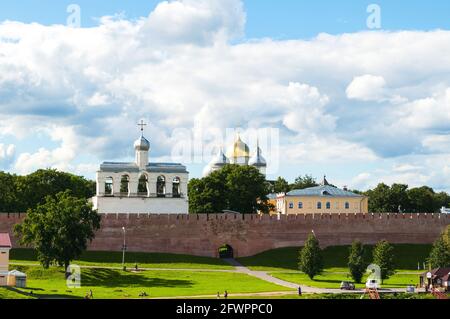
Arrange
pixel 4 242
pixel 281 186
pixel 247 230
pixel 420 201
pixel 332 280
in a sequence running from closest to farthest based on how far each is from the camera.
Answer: pixel 4 242, pixel 332 280, pixel 247 230, pixel 420 201, pixel 281 186

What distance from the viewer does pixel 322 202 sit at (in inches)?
3479

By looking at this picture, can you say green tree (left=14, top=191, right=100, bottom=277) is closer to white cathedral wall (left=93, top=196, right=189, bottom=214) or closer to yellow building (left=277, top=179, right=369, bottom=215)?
white cathedral wall (left=93, top=196, right=189, bottom=214)

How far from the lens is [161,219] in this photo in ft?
236

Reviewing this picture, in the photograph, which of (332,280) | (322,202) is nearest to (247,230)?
(332,280)

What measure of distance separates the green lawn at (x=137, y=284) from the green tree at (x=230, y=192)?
18.4 metres

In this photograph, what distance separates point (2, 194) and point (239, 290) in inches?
1379

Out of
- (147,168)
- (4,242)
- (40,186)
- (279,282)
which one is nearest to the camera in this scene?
(4,242)

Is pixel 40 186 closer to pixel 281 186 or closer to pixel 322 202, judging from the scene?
pixel 322 202

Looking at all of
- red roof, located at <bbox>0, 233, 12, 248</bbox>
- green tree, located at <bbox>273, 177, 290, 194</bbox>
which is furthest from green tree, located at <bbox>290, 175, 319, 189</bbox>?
red roof, located at <bbox>0, 233, 12, 248</bbox>

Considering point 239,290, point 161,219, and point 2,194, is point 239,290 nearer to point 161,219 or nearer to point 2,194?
point 161,219

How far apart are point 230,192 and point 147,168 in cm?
779

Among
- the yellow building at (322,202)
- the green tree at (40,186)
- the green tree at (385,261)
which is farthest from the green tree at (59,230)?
the yellow building at (322,202)
